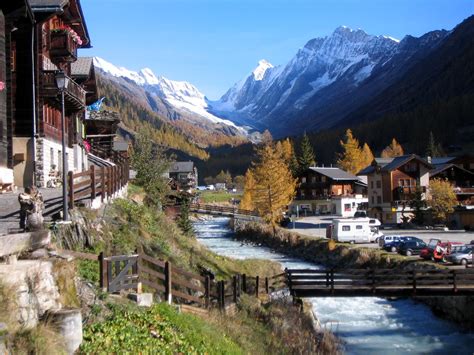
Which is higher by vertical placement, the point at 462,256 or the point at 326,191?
the point at 326,191

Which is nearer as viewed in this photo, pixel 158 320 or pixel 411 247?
pixel 158 320

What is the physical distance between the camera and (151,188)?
41125 millimetres

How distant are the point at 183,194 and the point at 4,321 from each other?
4635 cm

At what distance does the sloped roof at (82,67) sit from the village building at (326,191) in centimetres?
6043

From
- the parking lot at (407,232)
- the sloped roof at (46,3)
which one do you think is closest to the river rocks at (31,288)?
the sloped roof at (46,3)

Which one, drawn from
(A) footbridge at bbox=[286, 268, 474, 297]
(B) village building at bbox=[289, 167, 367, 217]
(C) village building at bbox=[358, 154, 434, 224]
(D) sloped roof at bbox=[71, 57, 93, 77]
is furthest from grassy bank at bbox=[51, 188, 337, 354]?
(B) village building at bbox=[289, 167, 367, 217]

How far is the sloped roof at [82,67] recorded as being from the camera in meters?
41.1

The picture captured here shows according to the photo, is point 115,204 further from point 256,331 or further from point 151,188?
point 151,188

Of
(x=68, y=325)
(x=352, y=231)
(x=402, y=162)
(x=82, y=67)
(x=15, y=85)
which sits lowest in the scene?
(x=352, y=231)

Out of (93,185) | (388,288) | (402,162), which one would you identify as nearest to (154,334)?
(93,185)

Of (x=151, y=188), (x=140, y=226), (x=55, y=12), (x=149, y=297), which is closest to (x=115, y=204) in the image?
(x=140, y=226)

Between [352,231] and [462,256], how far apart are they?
1824cm

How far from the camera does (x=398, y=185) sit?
8119cm

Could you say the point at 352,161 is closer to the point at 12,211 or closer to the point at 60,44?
the point at 60,44
